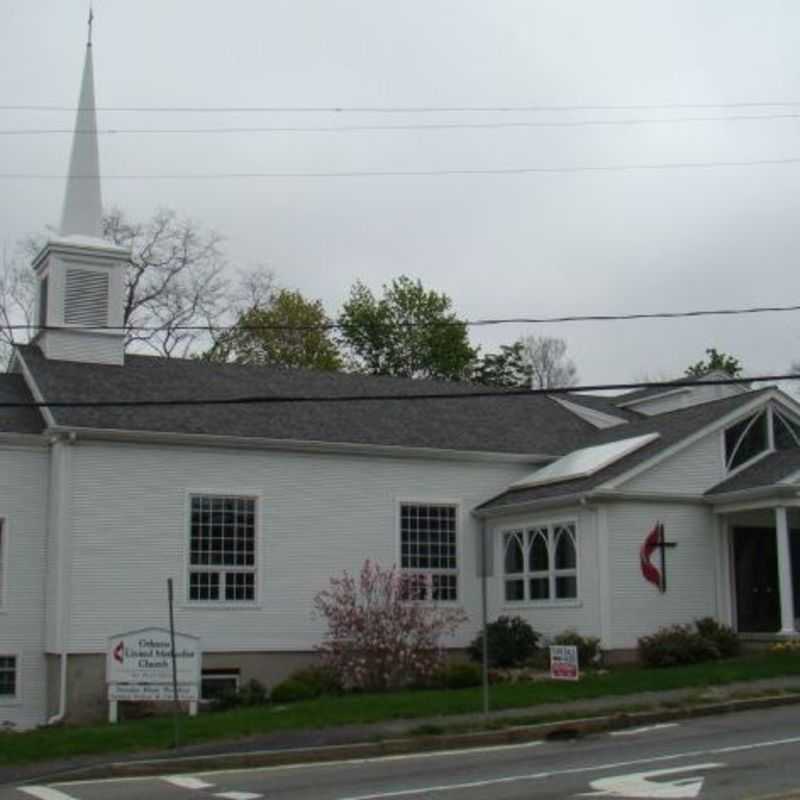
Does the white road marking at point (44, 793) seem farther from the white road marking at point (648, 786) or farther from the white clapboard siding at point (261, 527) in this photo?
the white clapboard siding at point (261, 527)

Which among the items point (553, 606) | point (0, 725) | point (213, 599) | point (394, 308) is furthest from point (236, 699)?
point (394, 308)

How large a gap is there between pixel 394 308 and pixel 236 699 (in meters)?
34.2

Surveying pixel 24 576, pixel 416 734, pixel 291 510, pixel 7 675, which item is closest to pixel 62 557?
pixel 24 576

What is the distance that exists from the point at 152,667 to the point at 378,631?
638cm

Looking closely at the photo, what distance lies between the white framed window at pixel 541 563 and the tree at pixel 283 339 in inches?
898

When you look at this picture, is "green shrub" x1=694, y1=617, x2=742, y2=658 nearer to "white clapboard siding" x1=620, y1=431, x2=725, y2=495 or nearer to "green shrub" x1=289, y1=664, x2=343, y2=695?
"white clapboard siding" x1=620, y1=431, x2=725, y2=495

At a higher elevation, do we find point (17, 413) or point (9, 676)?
point (17, 413)

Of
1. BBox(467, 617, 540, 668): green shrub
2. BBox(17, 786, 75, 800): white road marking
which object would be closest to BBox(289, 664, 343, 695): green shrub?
BBox(467, 617, 540, 668): green shrub

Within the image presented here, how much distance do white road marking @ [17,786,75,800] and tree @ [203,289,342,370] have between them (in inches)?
1362

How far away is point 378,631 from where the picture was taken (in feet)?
82.4

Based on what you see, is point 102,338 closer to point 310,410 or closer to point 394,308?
point 310,410

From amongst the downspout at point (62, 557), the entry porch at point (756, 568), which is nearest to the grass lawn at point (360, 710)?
the entry porch at point (756, 568)

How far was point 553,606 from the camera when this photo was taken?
27016 millimetres

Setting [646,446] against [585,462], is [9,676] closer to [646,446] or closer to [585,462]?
[585,462]
